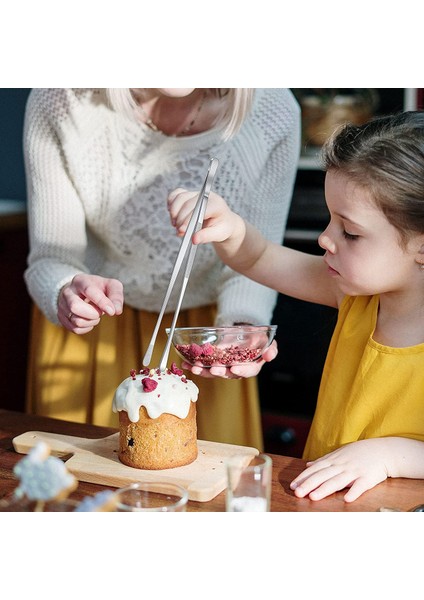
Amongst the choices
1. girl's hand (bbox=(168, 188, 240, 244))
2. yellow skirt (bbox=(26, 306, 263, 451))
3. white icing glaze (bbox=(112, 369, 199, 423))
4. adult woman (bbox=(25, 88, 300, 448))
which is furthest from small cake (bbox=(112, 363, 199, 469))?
yellow skirt (bbox=(26, 306, 263, 451))

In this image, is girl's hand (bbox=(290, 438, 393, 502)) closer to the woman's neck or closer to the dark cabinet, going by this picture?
the woman's neck

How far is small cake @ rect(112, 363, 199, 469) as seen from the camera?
1017 mm

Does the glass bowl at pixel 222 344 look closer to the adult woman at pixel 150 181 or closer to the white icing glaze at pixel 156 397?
the white icing glaze at pixel 156 397

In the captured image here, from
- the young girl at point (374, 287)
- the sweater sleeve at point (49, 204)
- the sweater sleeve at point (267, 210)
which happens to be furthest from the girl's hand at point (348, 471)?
the sweater sleeve at point (49, 204)

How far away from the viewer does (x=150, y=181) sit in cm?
148

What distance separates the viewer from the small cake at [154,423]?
102 cm

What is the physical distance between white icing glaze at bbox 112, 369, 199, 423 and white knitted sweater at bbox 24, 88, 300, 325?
15.4 inches

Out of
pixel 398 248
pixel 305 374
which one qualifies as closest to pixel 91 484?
pixel 398 248

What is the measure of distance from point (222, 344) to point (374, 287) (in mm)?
231
